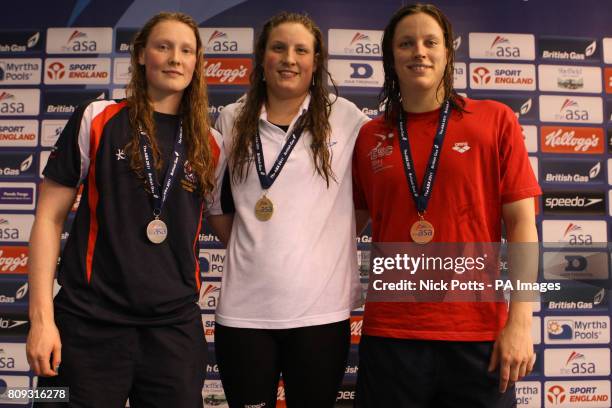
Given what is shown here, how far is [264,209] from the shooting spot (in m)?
1.78

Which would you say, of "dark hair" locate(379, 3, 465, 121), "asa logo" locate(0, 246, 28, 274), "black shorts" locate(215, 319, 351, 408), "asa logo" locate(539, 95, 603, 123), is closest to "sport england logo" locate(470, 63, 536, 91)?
"asa logo" locate(539, 95, 603, 123)

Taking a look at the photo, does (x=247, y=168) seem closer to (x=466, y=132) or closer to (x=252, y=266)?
(x=252, y=266)

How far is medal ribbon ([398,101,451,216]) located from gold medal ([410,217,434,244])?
37 millimetres

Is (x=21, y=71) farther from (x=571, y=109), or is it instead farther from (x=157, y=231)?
(x=571, y=109)

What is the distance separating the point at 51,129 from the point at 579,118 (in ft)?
13.7

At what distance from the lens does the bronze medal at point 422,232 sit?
1.64 metres

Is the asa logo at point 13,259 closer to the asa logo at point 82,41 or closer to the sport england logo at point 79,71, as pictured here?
the sport england logo at point 79,71

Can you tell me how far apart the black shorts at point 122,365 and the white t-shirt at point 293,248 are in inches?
10.1

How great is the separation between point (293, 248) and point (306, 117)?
563mm

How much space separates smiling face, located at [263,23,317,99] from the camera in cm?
189

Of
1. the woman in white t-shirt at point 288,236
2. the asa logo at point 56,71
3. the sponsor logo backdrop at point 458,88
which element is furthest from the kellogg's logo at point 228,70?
the woman in white t-shirt at point 288,236

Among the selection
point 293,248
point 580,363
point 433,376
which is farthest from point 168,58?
point 580,363

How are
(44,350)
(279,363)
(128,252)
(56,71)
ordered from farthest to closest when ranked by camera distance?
1. (56,71)
2. (279,363)
3. (128,252)
4. (44,350)

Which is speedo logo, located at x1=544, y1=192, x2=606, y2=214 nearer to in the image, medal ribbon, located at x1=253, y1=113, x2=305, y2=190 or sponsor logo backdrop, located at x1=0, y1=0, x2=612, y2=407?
sponsor logo backdrop, located at x1=0, y1=0, x2=612, y2=407
